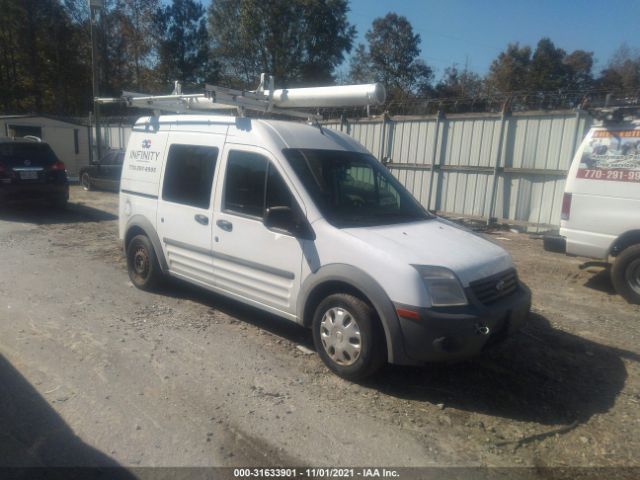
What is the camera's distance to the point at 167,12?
131 ft

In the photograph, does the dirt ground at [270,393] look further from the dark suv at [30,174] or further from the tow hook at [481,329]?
the dark suv at [30,174]

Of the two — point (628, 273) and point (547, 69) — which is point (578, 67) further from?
point (628, 273)

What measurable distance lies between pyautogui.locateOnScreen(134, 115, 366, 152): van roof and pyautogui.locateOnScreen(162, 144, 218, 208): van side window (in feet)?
0.79

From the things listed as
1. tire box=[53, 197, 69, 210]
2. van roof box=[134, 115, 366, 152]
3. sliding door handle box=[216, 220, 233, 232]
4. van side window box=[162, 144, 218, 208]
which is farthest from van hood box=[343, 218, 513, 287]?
tire box=[53, 197, 69, 210]

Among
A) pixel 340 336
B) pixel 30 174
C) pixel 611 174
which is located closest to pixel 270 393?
pixel 340 336

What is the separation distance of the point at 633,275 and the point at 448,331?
4.00 meters

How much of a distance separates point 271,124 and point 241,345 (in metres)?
2.15

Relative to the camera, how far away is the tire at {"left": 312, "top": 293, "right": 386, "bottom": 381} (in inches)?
141

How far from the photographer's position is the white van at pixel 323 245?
3438 mm

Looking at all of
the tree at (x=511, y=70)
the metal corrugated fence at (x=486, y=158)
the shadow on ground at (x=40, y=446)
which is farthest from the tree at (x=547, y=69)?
the shadow on ground at (x=40, y=446)

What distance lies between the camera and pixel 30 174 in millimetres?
11000

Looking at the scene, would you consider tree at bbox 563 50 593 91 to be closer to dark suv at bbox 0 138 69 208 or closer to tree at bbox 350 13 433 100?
tree at bbox 350 13 433 100

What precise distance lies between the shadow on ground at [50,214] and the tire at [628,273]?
1047 cm

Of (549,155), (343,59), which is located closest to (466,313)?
(549,155)
